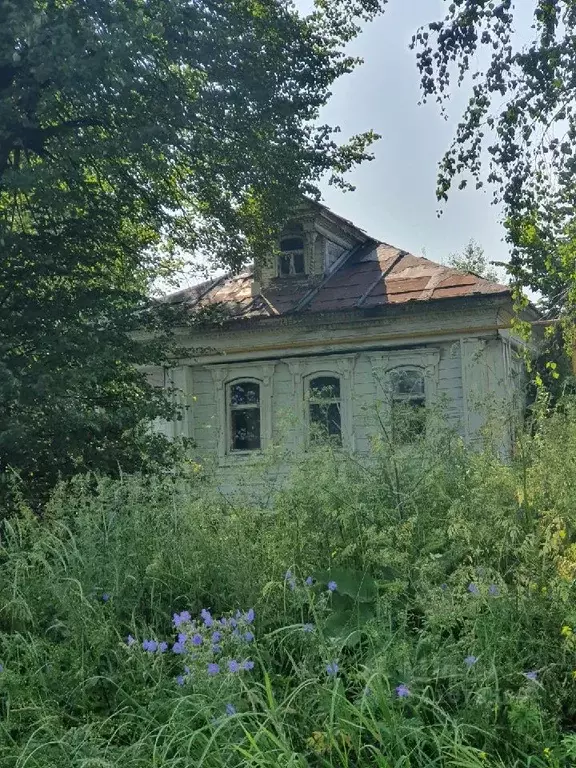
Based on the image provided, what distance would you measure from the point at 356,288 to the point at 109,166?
6.56m

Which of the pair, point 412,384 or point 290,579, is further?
point 412,384

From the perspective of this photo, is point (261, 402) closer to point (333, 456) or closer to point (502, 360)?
point (502, 360)

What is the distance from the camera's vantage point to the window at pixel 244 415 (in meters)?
16.3

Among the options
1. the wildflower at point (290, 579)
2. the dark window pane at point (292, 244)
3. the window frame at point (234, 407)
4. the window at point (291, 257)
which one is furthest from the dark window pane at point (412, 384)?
the wildflower at point (290, 579)

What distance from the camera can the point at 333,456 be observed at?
5.19 metres

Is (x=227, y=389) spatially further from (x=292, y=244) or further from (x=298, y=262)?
(x=292, y=244)

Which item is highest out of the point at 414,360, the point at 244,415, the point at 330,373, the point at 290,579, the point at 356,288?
the point at 356,288

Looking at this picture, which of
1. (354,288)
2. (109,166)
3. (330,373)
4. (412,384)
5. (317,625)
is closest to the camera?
(317,625)

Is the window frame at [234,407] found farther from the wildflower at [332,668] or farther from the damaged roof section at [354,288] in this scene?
the wildflower at [332,668]

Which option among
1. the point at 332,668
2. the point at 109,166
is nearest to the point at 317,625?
the point at 332,668

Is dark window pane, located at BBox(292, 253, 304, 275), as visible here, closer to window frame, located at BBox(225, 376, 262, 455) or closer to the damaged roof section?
the damaged roof section

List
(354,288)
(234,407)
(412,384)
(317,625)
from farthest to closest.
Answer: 1. (234,407)
2. (354,288)
3. (412,384)
4. (317,625)

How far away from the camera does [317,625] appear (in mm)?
3336

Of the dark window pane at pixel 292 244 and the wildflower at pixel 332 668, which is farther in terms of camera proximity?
the dark window pane at pixel 292 244
